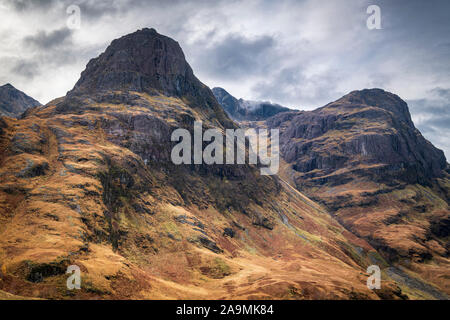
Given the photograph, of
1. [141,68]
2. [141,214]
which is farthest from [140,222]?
[141,68]

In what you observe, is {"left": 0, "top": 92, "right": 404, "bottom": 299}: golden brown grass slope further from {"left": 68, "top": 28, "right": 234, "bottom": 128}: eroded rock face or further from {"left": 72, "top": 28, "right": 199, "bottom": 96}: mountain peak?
{"left": 72, "top": 28, "right": 199, "bottom": 96}: mountain peak

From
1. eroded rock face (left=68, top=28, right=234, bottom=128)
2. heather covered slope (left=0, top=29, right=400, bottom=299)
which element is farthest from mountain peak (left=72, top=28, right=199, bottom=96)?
heather covered slope (left=0, top=29, right=400, bottom=299)

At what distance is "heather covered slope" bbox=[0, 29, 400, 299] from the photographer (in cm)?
4003

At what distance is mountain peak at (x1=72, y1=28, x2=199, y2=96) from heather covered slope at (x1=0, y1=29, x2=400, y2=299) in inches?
35.0

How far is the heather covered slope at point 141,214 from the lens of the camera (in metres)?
40.0

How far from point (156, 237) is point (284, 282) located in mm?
35325

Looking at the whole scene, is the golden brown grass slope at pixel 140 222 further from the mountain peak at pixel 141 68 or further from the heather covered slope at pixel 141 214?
the mountain peak at pixel 141 68

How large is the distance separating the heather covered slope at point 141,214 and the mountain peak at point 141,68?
2.92ft

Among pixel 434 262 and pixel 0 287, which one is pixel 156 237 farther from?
pixel 434 262

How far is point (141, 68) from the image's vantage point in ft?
467

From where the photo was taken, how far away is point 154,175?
290 feet

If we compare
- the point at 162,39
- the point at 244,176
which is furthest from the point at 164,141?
the point at 162,39

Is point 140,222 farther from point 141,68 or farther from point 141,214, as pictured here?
point 141,68
